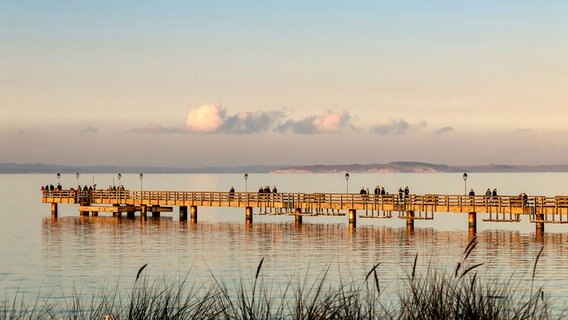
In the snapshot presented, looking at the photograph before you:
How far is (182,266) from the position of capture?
46406 millimetres

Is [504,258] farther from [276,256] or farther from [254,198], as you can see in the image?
[254,198]

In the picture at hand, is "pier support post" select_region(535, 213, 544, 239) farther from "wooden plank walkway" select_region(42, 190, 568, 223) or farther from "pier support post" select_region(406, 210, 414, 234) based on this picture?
"pier support post" select_region(406, 210, 414, 234)

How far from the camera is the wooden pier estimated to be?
6394 centimetres

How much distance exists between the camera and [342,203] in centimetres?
7306

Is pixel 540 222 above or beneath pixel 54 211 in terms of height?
beneath

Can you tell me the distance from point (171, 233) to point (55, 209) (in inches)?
1075

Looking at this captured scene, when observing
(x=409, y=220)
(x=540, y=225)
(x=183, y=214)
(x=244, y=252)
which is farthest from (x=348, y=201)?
(x=244, y=252)

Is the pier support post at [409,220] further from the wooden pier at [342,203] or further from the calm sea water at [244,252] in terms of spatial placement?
the calm sea water at [244,252]

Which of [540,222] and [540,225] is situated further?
[540,225]

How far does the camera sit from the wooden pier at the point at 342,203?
63.9 meters

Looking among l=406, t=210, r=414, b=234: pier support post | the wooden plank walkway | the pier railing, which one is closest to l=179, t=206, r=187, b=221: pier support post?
the wooden plank walkway

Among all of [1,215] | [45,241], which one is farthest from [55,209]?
[45,241]

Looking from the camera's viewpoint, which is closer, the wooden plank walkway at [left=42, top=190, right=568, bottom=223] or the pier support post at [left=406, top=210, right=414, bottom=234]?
the wooden plank walkway at [left=42, top=190, right=568, bottom=223]

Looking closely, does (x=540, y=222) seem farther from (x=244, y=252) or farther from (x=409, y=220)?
(x=244, y=252)
